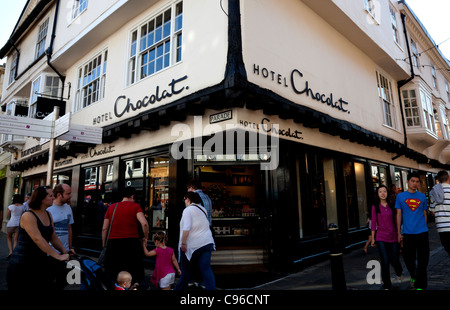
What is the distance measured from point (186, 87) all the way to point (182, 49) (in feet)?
3.57

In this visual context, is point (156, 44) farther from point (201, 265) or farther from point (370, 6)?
point (370, 6)

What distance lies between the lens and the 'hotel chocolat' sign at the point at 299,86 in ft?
20.9

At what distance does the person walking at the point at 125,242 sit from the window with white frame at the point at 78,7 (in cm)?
950

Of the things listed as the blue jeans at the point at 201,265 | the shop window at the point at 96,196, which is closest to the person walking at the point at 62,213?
the blue jeans at the point at 201,265

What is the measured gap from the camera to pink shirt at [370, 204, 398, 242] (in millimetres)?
4623

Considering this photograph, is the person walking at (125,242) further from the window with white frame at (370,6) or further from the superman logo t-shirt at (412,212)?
the window with white frame at (370,6)

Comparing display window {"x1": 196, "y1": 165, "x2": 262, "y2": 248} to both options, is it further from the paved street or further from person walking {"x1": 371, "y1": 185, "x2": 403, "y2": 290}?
person walking {"x1": 371, "y1": 185, "x2": 403, "y2": 290}

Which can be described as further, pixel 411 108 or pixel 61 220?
pixel 411 108

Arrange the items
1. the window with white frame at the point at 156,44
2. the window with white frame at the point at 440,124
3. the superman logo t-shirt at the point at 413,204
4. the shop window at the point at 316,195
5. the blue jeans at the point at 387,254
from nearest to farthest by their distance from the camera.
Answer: the superman logo t-shirt at the point at 413,204, the blue jeans at the point at 387,254, the window with white frame at the point at 156,44, the shop window at the point at 316,195, the window with white frame at the point at 440,124

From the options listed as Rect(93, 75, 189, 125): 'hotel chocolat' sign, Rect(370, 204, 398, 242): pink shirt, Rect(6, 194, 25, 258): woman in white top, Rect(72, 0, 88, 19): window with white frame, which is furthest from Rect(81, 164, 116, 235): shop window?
Rect(370, 204, 398, 242): pink shirt

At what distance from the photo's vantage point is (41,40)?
13.4 m

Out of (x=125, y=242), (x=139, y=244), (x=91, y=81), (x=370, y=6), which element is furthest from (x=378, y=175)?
(x=91, y=81)

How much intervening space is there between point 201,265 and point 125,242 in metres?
1.25
